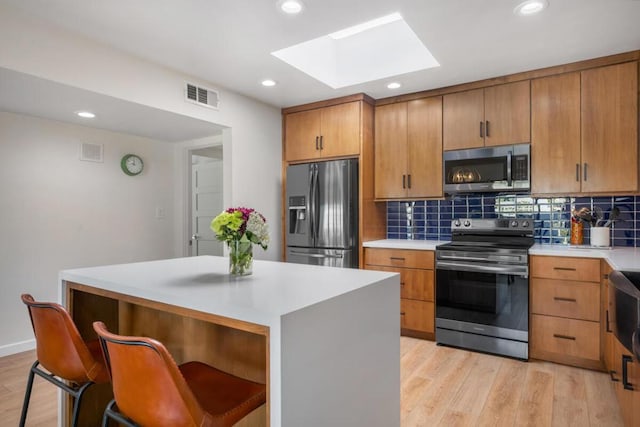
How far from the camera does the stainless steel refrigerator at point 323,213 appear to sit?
12.0ft

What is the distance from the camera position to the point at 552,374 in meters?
2.70

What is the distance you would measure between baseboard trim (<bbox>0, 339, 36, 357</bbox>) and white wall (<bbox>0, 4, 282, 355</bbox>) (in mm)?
14

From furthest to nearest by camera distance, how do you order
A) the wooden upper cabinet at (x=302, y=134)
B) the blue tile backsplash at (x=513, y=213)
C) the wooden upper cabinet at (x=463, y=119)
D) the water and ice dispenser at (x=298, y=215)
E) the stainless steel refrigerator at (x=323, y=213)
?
the wooden upper cabinet at (x=302, y=134) → the water and ice dispenser at (x=298, y=215) → the stainless steel refrigerator at (x=323, y=213) → the wooden upper cabinet at (x=463, y=119) → the blue tile backsplash at (x=513, y=213)

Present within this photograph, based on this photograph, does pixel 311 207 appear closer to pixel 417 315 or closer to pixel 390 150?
pixel 390 150

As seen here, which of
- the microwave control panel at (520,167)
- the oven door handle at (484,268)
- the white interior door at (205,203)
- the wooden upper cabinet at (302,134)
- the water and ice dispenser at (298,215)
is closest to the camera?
the oven door handle at (484,268)

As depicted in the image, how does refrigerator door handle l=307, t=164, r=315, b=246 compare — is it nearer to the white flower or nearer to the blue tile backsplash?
the blue tile backsplash

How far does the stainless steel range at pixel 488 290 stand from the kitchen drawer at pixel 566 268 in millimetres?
86

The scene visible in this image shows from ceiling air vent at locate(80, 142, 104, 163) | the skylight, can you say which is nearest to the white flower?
the skylight

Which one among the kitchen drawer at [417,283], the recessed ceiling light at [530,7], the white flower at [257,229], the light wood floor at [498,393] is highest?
the recessed ceiling light at [530,7]

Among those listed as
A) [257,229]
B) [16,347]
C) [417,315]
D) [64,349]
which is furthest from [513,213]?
[16,347]

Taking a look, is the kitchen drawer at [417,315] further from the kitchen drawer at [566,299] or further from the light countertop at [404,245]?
the kitchen drawer at [566,299]

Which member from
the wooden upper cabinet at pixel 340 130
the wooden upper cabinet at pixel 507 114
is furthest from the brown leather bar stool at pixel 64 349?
the wooden upper cabinet at pixel 507 114

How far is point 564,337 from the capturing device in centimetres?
279

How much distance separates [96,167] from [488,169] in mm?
3605
